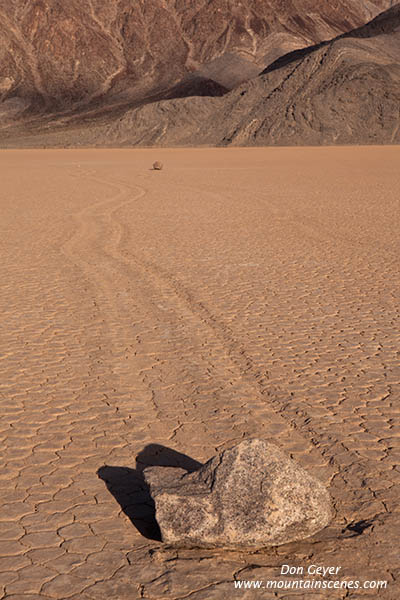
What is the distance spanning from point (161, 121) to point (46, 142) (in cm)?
1674

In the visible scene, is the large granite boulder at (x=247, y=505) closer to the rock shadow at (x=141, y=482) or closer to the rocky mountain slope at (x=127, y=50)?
the rock shadow at (x=141, y=482)

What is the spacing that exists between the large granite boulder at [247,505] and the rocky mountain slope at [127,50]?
109853 millimetres

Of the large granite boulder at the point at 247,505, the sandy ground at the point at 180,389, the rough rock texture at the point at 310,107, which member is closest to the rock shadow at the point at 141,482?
the sandy ground at the point at 180,389

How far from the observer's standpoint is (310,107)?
220 ft

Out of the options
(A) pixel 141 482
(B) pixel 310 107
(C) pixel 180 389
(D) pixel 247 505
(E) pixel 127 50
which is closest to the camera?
(D) pixel 247 505

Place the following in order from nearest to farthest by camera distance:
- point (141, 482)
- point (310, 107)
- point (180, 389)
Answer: point (141, 482) < point (180, 389) < point (310, 107)

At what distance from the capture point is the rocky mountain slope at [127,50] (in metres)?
122

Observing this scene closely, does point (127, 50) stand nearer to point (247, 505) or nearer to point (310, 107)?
point (310, 107)

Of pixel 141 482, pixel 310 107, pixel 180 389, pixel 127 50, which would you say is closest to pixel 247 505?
pixel 141 482

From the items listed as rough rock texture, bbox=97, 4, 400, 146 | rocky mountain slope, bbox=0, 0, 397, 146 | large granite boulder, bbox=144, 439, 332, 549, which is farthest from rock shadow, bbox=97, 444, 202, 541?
rocky mountain slope, bbox=0, 0, 397, 146

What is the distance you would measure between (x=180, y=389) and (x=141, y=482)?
5.18 feet

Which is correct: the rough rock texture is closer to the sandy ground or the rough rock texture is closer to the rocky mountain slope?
the rocky mountain slope

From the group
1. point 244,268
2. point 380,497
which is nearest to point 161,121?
point 244,268

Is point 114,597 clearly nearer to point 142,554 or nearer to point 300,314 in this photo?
point 142,554
